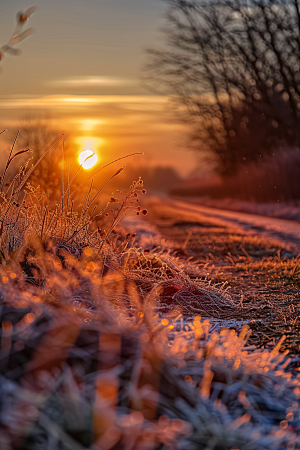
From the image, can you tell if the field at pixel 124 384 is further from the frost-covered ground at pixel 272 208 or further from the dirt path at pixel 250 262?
the frost-covered ground at pixel 272 208

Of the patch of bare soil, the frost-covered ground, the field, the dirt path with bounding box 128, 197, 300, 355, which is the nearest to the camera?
the field

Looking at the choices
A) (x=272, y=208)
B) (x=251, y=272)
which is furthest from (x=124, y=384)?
(x=272, y=208)

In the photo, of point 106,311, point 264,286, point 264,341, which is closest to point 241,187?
point 264,286

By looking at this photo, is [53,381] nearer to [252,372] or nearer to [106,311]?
[106,311]

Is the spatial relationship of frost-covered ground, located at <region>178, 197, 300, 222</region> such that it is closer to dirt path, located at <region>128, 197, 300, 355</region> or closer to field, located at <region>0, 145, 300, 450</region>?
dirt path, located at <region>128, 197, 300, 355</region>

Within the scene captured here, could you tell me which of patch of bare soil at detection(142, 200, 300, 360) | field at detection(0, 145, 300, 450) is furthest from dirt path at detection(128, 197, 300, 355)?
field at detection(0, 145, 300, 450)

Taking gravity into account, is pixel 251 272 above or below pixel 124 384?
below

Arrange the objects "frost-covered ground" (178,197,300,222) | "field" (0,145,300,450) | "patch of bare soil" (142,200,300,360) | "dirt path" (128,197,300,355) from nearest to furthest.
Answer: "field" (0,145,300,450) → "patch of bare soil" (142,200,300,360) → "dirt path" (128,197,300,355) → "frost-covered ground" (178,197,300,222)

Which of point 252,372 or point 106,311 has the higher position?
point 106,311

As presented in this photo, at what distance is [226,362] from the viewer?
90.9 inches

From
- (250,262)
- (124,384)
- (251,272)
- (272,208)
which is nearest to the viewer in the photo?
(124,384)

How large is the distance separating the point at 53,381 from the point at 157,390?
366 mm

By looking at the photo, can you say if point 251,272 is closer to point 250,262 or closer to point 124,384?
point 250,262

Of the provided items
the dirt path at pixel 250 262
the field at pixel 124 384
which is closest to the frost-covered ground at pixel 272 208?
the dirt path at pixel 250 262
